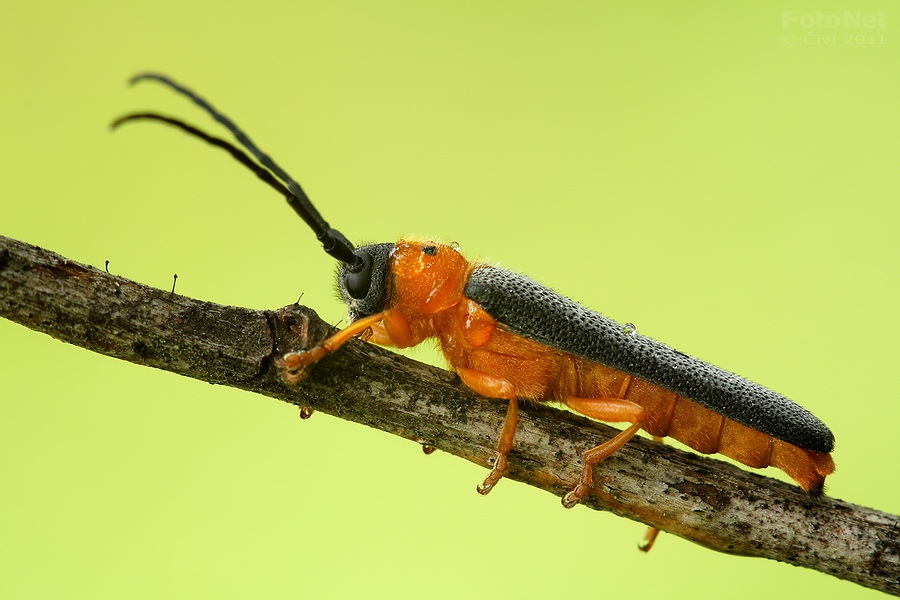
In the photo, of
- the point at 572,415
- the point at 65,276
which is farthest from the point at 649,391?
the point at 65,276

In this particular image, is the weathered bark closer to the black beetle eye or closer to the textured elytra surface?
the textured elytra surface

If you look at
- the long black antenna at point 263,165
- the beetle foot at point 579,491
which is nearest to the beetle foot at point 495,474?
the beetle foot at point 579,491

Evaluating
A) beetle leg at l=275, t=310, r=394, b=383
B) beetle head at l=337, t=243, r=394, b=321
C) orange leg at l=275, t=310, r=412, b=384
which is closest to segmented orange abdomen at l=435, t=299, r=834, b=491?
beetle head at l=337, t=243, r=394, b=321

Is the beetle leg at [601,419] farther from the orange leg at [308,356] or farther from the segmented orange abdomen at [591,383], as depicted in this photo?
the orange leg at [308,356]

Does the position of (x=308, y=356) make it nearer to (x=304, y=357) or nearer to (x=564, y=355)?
(x=304, y=357)

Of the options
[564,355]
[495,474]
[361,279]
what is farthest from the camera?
[564,355]

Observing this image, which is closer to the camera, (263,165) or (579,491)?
(263,165)

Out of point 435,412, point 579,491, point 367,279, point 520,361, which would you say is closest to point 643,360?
point 520,361
